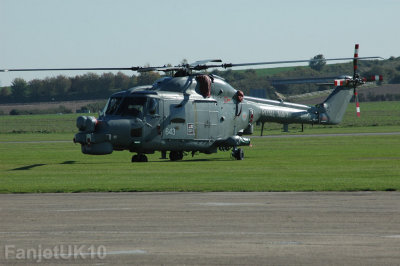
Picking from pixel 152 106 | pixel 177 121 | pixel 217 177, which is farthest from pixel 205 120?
pixel 217 177

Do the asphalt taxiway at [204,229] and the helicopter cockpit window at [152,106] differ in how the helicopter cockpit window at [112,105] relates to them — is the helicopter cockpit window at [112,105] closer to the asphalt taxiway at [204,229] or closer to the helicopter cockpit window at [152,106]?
the helicopter cockpit window at [152,106]

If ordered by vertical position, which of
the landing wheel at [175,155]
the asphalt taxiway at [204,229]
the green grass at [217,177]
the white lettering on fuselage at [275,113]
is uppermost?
the white lettering on fuselage at [275,113]

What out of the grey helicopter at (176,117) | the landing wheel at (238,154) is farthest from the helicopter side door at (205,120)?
the landing wheel at (238,154)

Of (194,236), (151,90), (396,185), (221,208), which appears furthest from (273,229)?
(151,90)

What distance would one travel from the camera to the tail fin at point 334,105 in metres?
48.8

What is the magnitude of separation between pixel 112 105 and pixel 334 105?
18.4 m

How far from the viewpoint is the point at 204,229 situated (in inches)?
524

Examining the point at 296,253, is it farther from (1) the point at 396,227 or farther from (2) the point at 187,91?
(2) the point at 187,91

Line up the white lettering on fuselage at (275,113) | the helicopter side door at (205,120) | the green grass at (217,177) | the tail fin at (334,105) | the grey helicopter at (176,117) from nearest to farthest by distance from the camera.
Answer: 1. the green grass at (217,177)
2. the grey helicopter at (176,117)
3. the helicopter side door at (205,120)
4. the white lettering on fuselage at (275,113)
5. the tail fin at (334,105)

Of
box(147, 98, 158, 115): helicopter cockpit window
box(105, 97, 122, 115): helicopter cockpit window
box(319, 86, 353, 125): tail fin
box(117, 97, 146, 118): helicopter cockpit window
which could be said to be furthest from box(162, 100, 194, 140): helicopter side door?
box(319, 86, 353, 125): tail fin

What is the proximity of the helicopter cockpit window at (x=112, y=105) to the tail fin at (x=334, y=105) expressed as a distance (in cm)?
1691

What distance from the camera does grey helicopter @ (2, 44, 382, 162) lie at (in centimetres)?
3462

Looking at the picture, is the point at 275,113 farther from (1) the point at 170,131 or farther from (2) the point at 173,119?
(1) the point at 170,131

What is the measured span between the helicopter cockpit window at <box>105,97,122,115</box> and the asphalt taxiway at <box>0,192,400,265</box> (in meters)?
16.1
